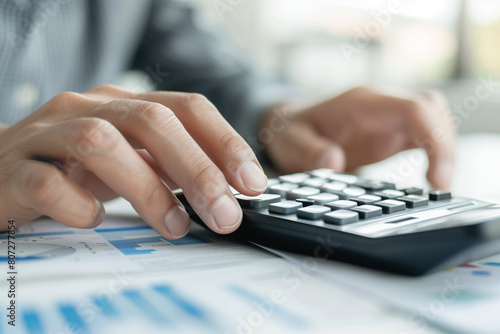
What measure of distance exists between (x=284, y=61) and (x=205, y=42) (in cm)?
119

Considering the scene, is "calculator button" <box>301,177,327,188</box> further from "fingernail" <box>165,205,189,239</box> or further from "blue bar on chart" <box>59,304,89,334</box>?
"blue bar on chart" <box>59,304,89,334</box>

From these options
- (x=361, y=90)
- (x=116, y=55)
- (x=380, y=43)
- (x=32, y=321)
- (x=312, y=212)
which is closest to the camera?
(x=32, y=321)

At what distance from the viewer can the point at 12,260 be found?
0.28 meters

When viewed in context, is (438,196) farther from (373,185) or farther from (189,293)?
(189,293)

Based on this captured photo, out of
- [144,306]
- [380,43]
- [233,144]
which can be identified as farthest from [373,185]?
[380,43]

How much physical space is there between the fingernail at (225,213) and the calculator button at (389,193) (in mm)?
118

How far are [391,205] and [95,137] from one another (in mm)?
199

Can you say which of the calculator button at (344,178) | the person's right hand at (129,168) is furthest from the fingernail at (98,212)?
the calculator button at (344,178)

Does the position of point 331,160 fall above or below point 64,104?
below

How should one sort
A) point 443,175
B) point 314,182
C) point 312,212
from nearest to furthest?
1. point 312,212
2. point 314,182
3. point 443,175

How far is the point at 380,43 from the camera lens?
6.29 feet

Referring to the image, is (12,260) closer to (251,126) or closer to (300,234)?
(300,234)

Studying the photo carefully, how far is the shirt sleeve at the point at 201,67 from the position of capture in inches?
35.5

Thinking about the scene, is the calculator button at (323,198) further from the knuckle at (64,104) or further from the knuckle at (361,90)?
the knuckle at (361,90)
